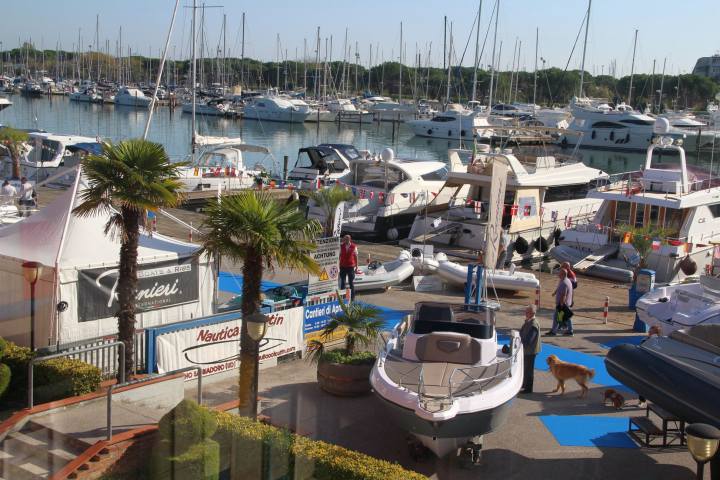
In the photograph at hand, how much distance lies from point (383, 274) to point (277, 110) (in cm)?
7856

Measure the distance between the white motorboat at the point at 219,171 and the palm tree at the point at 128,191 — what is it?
2040 cm

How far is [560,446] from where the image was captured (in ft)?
33.0

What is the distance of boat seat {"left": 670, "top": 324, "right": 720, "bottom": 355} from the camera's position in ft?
34.2

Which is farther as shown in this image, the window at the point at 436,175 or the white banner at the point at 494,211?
the window at the point at 436,175

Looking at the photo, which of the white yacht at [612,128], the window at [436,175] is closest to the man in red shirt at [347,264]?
the window at [436,175]

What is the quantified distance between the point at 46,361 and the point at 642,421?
7.44m

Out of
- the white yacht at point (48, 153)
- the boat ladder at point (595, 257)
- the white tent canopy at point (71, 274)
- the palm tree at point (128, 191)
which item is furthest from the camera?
the white yacht at point (48, 153)

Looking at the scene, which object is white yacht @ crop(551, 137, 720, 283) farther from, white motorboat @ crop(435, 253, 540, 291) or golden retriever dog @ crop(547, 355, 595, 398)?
golden retriever dog @ crop(547, 355, 595, 398)

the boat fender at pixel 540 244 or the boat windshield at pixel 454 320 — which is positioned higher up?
the boat windshield at pixel 454 320

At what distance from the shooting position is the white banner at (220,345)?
11.6m

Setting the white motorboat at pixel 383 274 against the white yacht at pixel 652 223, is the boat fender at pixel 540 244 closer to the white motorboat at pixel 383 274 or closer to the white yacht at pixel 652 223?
the white yacht at pixel 652 223

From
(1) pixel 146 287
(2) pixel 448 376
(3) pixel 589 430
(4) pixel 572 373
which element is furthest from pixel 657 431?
Result: (1) pixel 146 287

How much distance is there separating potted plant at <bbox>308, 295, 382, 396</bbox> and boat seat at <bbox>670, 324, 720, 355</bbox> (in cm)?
425

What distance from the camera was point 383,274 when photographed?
60.8 feet
